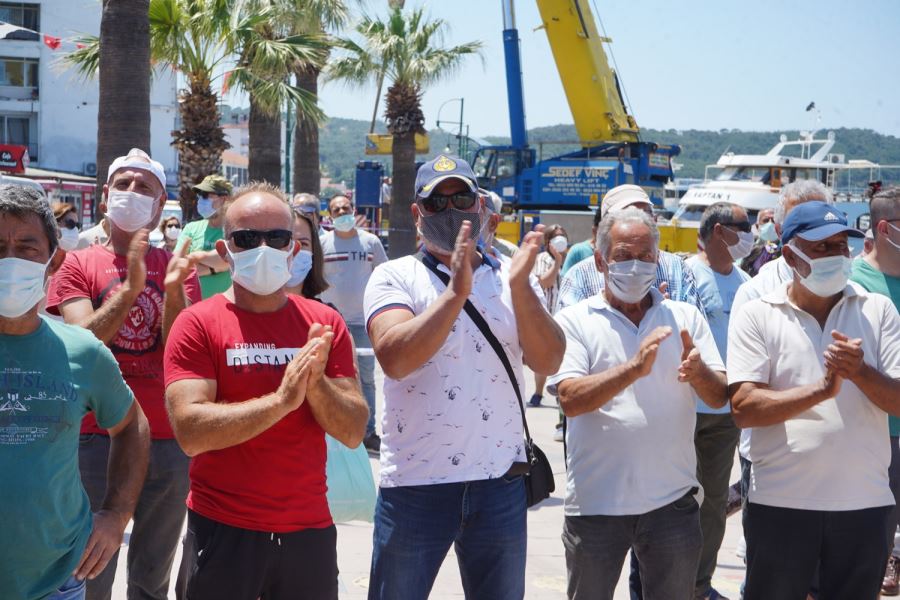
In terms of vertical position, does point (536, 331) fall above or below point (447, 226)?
below

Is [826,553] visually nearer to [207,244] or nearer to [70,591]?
[70,591]

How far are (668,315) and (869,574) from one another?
1256mm

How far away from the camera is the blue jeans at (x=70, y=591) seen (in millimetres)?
2832

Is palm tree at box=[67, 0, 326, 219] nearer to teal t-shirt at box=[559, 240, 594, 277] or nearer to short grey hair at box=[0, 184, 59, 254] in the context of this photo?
teal t-shirt at box=[559, 240, 594, 277]

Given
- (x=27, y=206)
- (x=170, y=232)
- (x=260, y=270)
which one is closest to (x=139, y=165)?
(x=260, y=270)

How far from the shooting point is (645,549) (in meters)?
3.92

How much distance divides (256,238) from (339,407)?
647mm

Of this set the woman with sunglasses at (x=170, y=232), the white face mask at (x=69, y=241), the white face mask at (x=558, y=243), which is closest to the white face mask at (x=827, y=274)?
the white face mask at (x=69, y=241)

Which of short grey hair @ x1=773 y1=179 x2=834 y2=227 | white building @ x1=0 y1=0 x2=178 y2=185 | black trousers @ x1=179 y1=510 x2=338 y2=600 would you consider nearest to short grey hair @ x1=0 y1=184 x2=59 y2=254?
black trousers @ x1=179 y1=510 x2=338 y2=600

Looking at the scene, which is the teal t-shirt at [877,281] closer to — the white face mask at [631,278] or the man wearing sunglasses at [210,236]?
the white face mask at [631,278]

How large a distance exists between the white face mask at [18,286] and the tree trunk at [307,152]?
646 inches

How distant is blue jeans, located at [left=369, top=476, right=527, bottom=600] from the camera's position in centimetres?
353

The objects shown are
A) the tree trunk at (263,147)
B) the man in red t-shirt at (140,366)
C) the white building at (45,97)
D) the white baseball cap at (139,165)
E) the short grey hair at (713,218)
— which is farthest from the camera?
the white building at (45,97)

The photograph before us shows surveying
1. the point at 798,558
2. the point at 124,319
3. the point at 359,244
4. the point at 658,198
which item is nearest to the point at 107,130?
the point at 359,244
